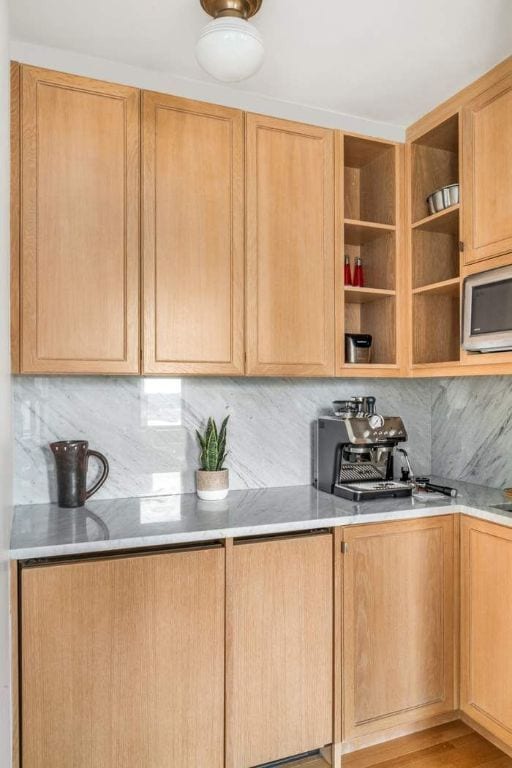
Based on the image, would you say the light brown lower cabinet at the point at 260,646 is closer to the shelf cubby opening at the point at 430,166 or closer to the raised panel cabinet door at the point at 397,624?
the raised panel cabinet door at the point at 397,624

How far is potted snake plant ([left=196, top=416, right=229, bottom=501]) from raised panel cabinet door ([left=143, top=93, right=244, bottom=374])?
1.02 ft

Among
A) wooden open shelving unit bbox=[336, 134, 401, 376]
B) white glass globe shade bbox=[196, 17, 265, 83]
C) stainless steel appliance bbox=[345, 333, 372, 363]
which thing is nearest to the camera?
white glass globe shade bbox=[196, 17, 265, 83]

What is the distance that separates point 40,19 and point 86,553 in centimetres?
176

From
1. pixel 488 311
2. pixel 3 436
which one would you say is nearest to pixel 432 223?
pixel 488 311

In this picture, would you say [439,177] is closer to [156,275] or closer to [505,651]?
[156,275]

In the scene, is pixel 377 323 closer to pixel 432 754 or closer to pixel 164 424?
pixel 164 424

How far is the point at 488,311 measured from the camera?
201 centimetres

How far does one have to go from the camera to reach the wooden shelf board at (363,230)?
238 cm

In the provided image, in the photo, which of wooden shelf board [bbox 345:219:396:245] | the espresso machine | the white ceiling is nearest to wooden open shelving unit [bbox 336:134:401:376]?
wooden shelf board [bbox 345:219:396:245]

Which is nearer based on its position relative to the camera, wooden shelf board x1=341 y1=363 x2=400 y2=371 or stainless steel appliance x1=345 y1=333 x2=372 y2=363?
wooden shelf board x1=341 y1=363 x2=400 y2=371

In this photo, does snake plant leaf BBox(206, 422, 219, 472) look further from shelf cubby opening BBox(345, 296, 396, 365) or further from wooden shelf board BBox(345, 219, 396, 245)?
wooden shelf board BBox(345, 219, 396, 245)

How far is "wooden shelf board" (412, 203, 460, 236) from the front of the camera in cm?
225

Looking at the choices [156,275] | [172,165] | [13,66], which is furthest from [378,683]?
[13,66]

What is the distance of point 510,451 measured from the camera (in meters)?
2.38
